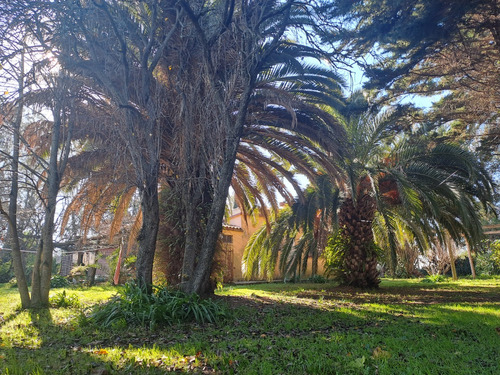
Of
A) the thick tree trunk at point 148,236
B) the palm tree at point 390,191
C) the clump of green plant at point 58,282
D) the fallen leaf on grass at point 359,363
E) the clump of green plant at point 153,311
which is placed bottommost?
the fallen leaf on grass at point 359,363

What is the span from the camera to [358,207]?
41.0ft

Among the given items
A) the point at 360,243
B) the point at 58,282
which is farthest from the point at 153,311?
the point at 58,282

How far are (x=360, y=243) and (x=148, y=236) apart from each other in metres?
7.44

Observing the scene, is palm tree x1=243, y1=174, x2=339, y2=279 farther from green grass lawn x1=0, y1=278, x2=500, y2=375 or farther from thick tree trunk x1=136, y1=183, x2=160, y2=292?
thick tree trunk x1=136, y1=183, x2=160, y2=292

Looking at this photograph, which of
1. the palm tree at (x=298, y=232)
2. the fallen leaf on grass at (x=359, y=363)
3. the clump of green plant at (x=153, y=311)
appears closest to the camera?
the fallen leaf on grass at (x=359, y=363)

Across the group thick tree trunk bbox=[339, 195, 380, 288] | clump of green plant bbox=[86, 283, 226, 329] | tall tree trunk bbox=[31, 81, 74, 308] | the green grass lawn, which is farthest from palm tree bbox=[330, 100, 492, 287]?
tall tree trunk bbox=[31, 81, 74, 308]

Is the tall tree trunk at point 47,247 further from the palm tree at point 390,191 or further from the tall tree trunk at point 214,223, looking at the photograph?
the palm tree at point 390,191

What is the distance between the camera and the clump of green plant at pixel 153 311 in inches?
235

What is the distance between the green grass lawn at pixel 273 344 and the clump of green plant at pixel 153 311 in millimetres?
224

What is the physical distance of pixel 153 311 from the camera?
595 centimetres

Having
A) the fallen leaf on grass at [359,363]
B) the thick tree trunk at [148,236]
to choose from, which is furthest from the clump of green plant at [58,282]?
the fallen leaf on grass at [359,363]

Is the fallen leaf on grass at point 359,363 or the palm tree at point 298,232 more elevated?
the palm tree at point 298,232

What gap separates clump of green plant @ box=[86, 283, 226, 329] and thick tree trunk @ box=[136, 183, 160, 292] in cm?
56

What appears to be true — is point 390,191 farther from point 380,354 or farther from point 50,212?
point 50,212
